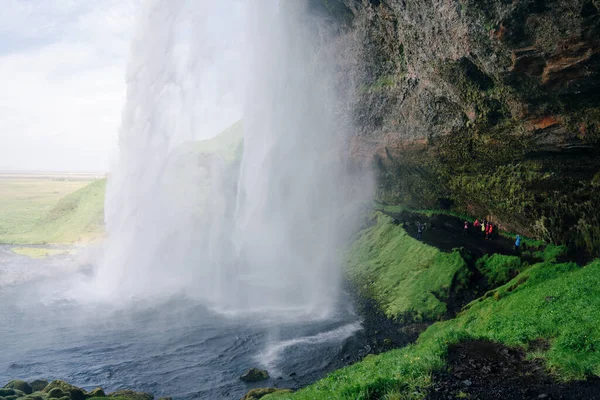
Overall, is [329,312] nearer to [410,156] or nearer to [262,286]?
[262,286]

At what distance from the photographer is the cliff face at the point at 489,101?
17.2 meters

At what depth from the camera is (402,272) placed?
2795cm

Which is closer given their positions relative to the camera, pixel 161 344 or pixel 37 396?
pixel 37 396

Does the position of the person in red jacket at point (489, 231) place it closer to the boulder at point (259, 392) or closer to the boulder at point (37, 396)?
the boulder at point (259, 392)

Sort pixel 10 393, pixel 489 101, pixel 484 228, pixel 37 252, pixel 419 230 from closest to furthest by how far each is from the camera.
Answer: pixel 10 393
pixel 489 101
pixel 484 228
pixel 419 230
pixel 37 252

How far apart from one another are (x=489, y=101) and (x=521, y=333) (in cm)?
1414

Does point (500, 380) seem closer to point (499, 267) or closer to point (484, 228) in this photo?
point (499, 267)

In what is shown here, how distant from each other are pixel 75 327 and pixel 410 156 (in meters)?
26.5

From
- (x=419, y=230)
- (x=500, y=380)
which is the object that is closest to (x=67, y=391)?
(x=500, y=380)

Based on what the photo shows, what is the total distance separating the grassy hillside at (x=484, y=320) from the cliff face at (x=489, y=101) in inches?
147

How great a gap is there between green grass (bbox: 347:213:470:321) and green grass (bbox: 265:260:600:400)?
335 centimetres

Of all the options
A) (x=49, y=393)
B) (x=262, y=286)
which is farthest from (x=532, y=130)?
(x=49, y=393)

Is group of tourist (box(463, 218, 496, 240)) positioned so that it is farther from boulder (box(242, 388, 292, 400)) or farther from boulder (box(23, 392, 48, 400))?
boulder (box(23, 392, 48, 400))

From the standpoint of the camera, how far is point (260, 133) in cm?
4244
